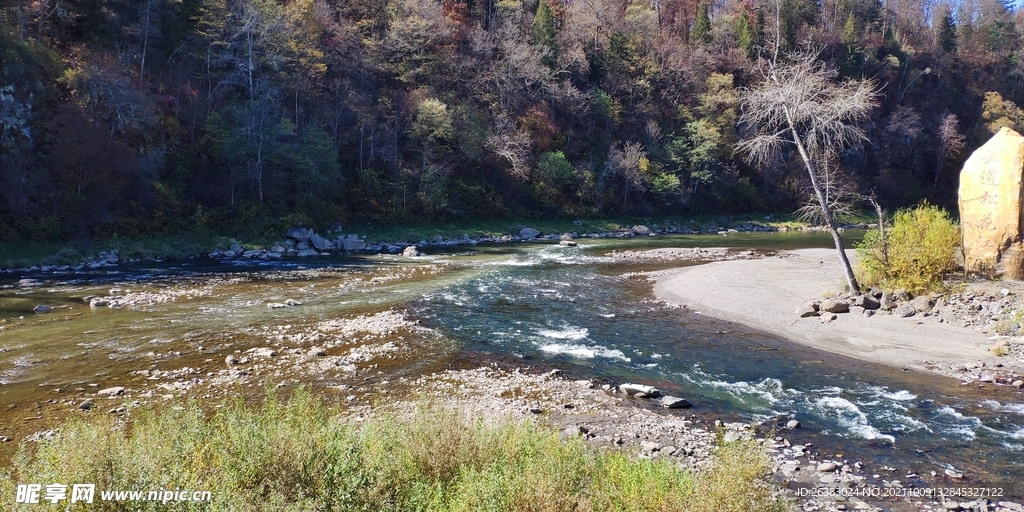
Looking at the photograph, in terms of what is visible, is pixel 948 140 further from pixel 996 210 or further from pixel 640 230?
pixel 996 210

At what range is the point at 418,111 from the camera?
44.2 metres

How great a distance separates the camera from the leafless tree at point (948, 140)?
217 feet

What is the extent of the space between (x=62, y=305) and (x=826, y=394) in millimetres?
21310

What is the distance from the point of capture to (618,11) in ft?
234

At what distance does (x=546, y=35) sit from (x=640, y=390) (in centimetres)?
5353

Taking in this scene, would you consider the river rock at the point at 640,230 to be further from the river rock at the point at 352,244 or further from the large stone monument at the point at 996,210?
the large stone monument at the point at 996,210

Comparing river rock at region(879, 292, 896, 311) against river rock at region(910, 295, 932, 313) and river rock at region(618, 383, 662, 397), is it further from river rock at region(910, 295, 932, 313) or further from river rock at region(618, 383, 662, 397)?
river rock at region(618, 383, 662, 397)

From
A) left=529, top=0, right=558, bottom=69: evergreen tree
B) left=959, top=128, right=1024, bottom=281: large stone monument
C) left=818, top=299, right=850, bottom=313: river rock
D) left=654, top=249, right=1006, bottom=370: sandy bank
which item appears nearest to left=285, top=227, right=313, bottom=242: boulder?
left=654, top=249, right=1006, bottom=370: sandy bank

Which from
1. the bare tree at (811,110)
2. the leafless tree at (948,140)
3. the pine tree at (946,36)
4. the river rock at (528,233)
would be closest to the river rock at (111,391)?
the bare tree at (811,110)

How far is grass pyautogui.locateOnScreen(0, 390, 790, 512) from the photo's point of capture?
14.6 ft

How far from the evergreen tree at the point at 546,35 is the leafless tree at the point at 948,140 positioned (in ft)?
165

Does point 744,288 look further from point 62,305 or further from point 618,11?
point 618,11

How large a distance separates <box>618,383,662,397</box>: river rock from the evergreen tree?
50.8 m

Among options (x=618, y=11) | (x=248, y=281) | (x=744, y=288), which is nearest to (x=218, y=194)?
(x=248, y=281)
